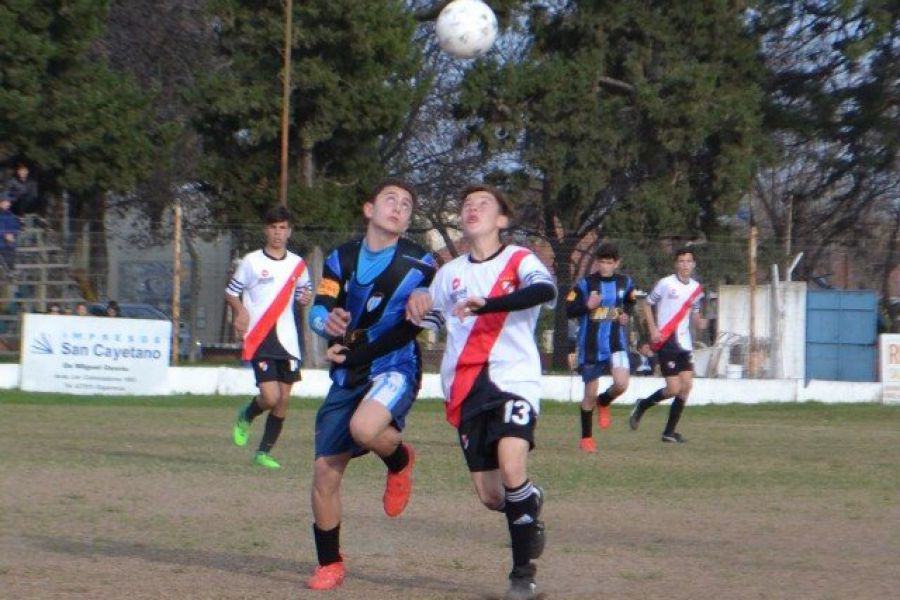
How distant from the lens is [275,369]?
12.1 metres

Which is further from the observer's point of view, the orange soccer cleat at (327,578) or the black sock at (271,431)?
the black sock at (271,431)

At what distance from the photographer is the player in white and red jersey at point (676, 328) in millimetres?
Result: 15625

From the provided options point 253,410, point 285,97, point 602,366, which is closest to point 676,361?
point 602,366

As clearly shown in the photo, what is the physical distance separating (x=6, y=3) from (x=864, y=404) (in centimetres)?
1590

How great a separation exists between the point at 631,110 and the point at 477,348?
26208 mm

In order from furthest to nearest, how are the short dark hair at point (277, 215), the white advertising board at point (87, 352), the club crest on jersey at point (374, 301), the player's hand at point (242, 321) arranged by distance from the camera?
1. the white advertising board at point (87, 352)
2. the player's hand at point (242, 321)
3. the short dark hair at point (277, 215)
4. the club crest on jersey at point (374, 301)

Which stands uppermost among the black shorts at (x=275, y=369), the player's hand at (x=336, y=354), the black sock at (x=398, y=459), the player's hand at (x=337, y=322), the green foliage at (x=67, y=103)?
the green foliage at (x=67, y=103)

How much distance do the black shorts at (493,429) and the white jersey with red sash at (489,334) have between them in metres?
0.07

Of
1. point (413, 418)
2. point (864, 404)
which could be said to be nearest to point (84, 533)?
point (413, 418)

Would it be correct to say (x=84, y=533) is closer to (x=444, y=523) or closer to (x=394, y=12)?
(x=444, y=523)

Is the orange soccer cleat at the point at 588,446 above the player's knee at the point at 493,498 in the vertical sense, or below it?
below

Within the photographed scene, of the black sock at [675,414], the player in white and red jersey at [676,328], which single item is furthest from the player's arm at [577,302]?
the black sock at [675,414]

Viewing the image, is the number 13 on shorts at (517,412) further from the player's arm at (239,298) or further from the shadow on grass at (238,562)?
the player's arm at (239,298)

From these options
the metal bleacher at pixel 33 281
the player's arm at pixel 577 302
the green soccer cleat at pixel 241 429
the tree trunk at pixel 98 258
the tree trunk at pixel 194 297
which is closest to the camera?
the green soccer cleat at pixel 241 429
